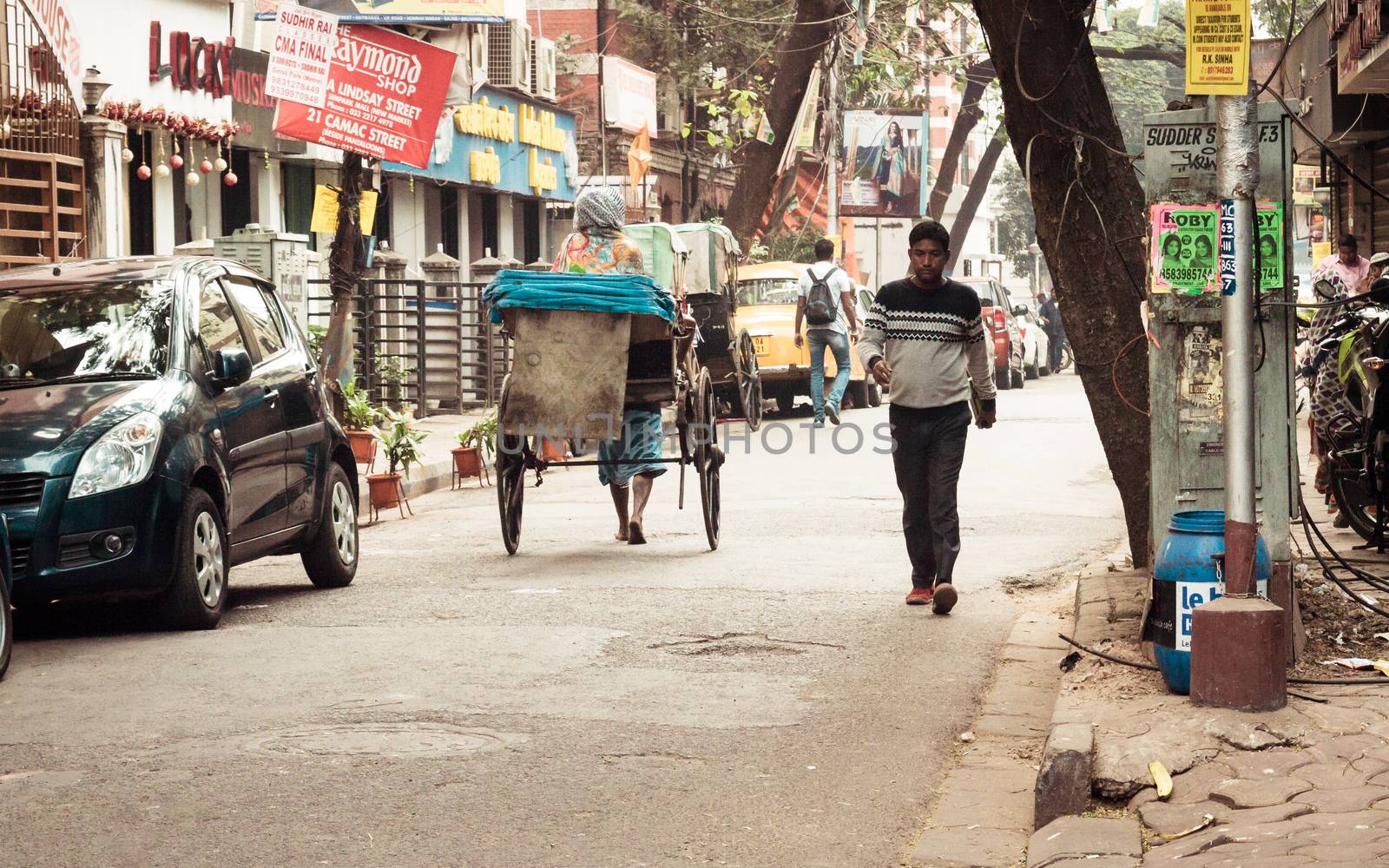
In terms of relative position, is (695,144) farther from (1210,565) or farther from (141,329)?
A: (1210,565)

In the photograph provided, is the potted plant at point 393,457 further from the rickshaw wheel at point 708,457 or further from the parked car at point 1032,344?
the parked car at point 1032,344

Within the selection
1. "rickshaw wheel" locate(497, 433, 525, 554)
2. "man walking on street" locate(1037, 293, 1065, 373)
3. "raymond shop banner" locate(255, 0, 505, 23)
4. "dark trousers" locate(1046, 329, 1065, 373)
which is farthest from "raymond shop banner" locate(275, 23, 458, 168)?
"dark trousers" locate(1046, 329, 1065, 373)

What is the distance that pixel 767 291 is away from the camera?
27156mm

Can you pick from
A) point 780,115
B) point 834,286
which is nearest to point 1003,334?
point 780,115

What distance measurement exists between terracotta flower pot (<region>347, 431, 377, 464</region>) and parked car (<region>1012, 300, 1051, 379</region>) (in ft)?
72.2

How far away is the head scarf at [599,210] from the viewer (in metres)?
12.1

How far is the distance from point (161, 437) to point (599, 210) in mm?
4277

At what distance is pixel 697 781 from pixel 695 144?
4154cm

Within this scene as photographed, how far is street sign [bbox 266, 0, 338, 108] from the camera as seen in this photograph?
1636 centimetres

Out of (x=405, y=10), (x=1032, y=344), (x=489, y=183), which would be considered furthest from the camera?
(x=1032, y=344)

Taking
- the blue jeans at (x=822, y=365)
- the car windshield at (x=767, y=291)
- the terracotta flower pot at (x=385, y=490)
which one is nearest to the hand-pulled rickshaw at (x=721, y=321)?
the blue jeans at (x=822, y=365)

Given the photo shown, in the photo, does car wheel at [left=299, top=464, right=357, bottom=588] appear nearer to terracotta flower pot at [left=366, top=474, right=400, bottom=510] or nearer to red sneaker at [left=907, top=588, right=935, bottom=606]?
red sneaker at [left=907, top=588, right=935, bottom=606]

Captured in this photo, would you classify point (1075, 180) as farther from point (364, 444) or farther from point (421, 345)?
point (421, 345)

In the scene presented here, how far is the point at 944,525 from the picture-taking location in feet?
30.7
